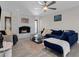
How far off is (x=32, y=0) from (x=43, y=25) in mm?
1249

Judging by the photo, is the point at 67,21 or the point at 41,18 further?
the point at 67,21

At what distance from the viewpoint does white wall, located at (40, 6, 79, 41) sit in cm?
415

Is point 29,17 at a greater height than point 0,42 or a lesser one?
greater

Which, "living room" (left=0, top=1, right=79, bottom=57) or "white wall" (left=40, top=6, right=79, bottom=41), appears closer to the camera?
"living room" (left=0, top=1, right=79, bottom=57)

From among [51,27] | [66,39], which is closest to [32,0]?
[51,27]

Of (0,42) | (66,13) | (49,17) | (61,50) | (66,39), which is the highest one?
(66,13)

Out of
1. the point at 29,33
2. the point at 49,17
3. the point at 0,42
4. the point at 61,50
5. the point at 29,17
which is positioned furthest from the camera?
the point at 29,33

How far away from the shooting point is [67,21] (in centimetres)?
505

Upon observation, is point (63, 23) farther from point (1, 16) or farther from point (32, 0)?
point (1, 16)

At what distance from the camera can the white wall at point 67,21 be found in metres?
4.15

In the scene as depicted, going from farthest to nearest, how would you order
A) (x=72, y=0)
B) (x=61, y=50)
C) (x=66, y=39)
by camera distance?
(x=72, y=0), (x=66, y=39), (x=61, y=50)

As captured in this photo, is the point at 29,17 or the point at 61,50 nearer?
the point at 61,50

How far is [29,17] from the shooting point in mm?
4531

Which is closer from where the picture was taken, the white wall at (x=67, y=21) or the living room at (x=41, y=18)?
the living room at (x=41, y=18)
